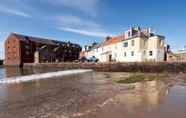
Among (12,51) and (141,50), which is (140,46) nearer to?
(141,50)

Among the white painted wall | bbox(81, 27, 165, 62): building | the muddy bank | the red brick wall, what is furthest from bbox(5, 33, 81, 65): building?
the muddy bank

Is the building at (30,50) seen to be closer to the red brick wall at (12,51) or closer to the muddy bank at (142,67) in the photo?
the red brick wall at (12,51)

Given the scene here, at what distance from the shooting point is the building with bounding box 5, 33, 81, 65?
72363 millimetres

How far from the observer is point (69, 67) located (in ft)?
160

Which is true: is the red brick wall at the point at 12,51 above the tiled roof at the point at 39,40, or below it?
below

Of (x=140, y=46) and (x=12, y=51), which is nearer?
(x=140, y=46)

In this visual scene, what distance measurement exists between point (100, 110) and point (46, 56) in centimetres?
6981

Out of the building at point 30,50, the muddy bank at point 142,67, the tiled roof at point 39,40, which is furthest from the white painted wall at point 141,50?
the tiled roof at point 39,40

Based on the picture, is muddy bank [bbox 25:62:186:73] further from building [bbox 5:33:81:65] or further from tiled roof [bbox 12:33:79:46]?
tiled roof [bbox 12:33:79:46]

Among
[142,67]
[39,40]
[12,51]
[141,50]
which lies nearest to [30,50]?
[12,51]

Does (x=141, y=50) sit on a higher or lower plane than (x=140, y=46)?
lower

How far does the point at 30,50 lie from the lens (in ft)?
247

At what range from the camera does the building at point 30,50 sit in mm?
72363

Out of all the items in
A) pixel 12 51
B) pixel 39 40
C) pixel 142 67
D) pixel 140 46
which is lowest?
pixel 142 67
